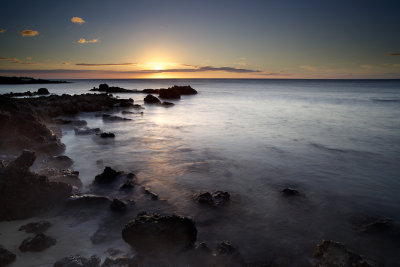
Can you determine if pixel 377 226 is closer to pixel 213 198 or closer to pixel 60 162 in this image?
pixel 213 198

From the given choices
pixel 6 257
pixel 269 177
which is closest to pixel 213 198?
pixel 269 177

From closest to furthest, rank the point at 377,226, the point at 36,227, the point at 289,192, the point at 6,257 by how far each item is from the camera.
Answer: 1. the point at 6,257
2. the point at 36,227
3. the point at 377,226
4. the point at 289,192

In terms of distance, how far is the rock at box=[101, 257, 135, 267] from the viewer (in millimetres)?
3877

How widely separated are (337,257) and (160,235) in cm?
299

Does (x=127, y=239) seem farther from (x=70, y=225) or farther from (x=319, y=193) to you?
(x=319, y=193)

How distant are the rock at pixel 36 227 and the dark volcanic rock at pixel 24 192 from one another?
0.49 m

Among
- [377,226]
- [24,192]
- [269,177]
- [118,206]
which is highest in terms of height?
[24,192]

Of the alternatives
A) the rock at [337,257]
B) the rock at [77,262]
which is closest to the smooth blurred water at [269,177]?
the rock at [337,257]

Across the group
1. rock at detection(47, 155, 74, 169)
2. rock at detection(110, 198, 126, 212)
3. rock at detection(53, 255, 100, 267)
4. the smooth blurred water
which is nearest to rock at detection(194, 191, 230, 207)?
the smooth blurred water

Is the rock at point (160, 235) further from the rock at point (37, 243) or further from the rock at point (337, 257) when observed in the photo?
the rock at point (337, 257)

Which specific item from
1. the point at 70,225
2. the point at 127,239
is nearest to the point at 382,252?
the point at 127,239

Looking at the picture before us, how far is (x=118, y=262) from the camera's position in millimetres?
3924

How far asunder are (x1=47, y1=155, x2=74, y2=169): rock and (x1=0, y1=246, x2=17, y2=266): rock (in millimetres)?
4761

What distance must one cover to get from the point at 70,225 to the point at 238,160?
21.9 feet
